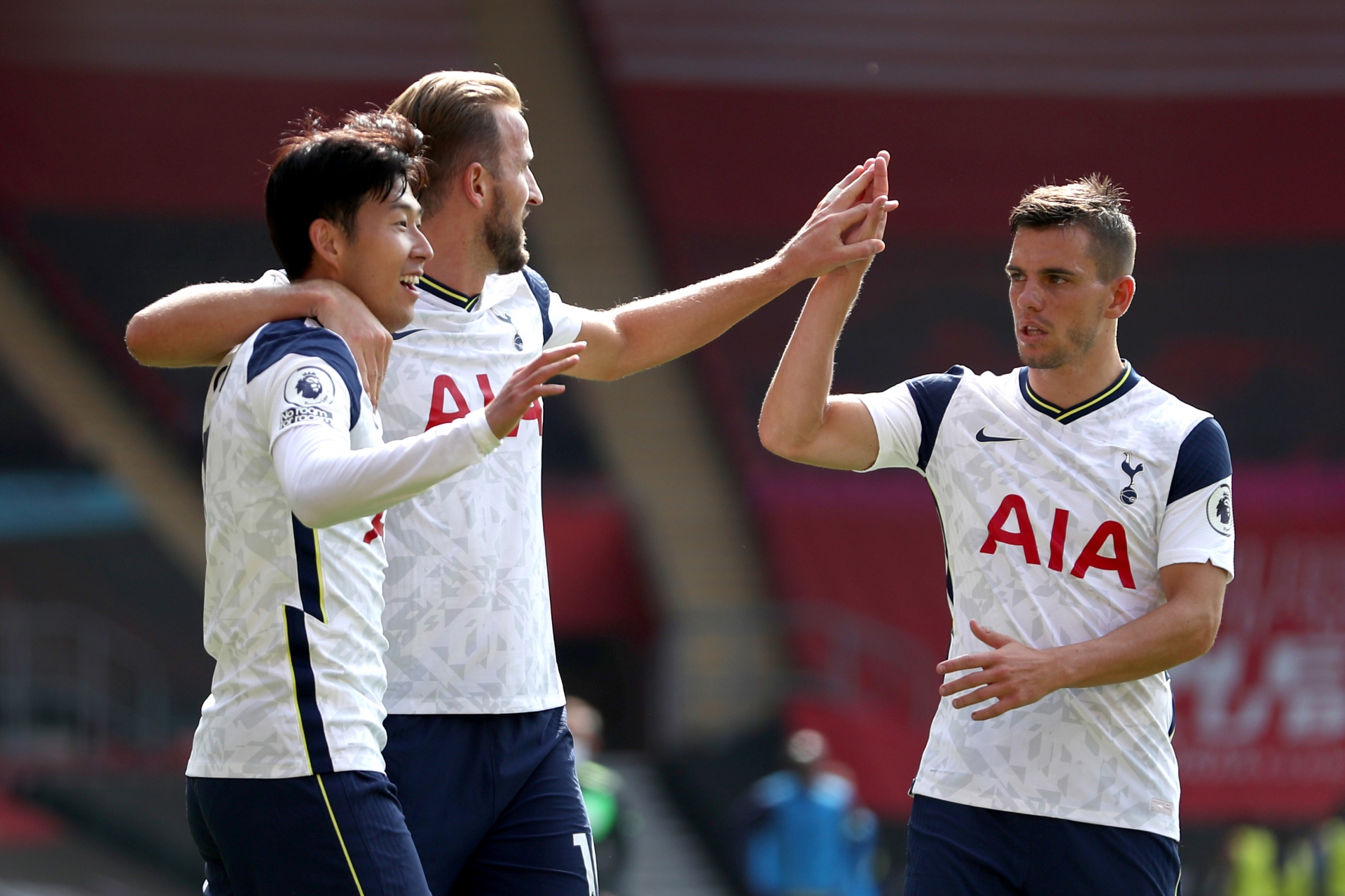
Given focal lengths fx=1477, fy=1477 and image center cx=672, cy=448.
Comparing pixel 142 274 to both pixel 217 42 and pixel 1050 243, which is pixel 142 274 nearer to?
→ pixel 217 42

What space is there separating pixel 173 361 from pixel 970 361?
467 inches

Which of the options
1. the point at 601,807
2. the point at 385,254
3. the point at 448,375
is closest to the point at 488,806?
the point at 448,375

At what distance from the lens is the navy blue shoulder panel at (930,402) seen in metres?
3.29

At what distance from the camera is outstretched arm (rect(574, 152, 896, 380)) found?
328 cm

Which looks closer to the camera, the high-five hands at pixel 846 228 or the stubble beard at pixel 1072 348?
the stubble beard at pixel 1072 348

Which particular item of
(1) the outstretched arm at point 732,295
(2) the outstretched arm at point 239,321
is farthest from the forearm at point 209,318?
(1) the outstretched arm at point 732,295

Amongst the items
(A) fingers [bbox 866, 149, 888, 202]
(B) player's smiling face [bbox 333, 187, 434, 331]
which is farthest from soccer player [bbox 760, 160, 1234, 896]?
(B) player's smiling face [bbox 333, 187, 434, 331]

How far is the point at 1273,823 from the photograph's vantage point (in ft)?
39.9

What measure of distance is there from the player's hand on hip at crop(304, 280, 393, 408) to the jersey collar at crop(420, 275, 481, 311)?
0.49 m

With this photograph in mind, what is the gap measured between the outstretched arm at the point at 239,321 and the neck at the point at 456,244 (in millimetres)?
501

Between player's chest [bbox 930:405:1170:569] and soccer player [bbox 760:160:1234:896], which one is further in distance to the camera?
player's chest [bbox 930:405:1170:569]

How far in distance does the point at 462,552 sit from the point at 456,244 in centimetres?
65

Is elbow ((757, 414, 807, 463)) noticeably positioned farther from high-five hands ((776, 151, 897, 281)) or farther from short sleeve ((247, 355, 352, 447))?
short sleeve ((247, 355, 352, 447))

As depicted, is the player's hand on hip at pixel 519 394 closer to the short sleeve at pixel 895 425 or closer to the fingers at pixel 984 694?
the fingers at pixel 984 694
